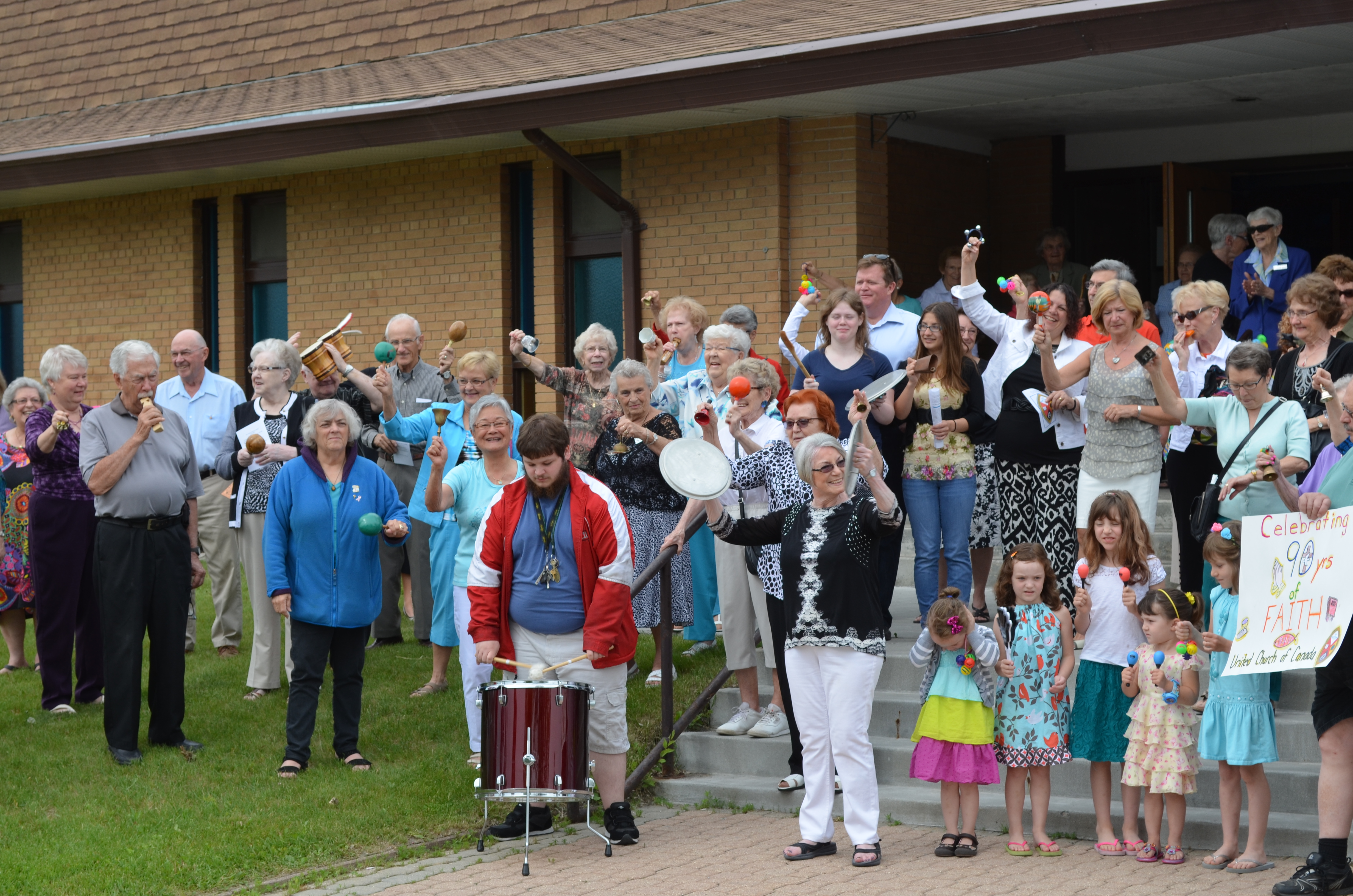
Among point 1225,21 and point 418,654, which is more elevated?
point 1225,21

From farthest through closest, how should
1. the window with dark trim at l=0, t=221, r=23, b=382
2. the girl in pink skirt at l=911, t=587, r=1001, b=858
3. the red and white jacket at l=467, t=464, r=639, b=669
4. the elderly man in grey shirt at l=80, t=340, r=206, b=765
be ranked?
the window with dark trim at l=0, t=221, r=23, b=382 → the elderly man in grey shirt at l=80, t=340, r=206, b=765 → the red and white jacket at l=467, t=464, r=639, b=669 → the girl in pink skirt at l=911, t=587, r=1001, b=858

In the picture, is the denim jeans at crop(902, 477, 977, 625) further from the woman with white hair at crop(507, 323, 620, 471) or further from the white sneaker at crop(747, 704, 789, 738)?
the woman with white hair at crop(507, 323, 620, 471)

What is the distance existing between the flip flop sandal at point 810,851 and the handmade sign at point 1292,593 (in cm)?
Answer: 181

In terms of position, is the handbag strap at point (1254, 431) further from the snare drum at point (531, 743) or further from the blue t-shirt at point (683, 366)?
the blue t-shirt at point (683, 366)

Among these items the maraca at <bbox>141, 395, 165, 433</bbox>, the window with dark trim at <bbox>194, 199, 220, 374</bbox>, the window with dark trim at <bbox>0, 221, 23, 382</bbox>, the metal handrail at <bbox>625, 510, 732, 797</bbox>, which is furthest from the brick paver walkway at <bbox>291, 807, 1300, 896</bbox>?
the window with dark trim at <bbox>0, 221, 23, 382</bbox>

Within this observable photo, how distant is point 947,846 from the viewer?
21.1 ft

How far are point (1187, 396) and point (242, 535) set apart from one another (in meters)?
5.54

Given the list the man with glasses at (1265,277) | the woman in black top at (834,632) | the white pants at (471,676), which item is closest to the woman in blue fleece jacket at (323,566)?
the white pants at (471,676)

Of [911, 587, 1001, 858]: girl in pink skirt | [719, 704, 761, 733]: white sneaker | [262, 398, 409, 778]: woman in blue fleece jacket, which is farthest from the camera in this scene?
[719, 704, 761, 733]: white sneaker

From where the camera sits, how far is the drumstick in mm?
6473

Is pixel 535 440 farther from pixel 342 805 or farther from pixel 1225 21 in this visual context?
pixel 1225 21

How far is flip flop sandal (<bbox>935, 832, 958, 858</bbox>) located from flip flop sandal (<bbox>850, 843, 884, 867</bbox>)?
27 centimetres

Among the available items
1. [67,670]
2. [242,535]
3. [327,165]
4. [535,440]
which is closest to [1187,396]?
[535,440]

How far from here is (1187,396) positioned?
809 cm
